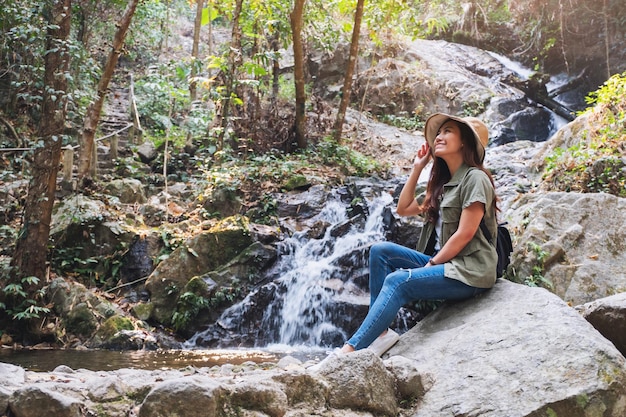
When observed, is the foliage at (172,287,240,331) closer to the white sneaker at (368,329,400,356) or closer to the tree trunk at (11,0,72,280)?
the tree trunk at (11,0,72,280)

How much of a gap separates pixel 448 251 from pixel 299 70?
325 inches

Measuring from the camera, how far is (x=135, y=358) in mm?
5047

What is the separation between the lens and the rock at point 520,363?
87.0 inches

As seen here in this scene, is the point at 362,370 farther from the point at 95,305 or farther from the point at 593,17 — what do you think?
the point at 593,17

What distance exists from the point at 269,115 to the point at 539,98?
9.83 meters

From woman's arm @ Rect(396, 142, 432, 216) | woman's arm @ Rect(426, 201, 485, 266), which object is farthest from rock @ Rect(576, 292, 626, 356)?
woman's arm @ Rect(396, 142, 432, 216)

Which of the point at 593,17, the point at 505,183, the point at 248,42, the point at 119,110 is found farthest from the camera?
the point at 593,17

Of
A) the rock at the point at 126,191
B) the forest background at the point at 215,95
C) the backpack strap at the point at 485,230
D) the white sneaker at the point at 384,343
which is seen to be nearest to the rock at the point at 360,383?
the white sneaker at the point at 384,343

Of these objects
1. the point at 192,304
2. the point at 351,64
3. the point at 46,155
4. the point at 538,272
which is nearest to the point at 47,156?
the point at 46,155

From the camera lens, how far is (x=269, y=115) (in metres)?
11.7

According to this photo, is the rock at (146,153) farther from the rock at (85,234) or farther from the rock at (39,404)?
the rock at (39,404)

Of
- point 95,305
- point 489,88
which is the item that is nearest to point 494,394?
point 95,305

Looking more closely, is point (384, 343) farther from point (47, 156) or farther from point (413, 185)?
point (47, 156)

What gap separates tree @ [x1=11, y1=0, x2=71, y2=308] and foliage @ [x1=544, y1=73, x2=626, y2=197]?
664cm
